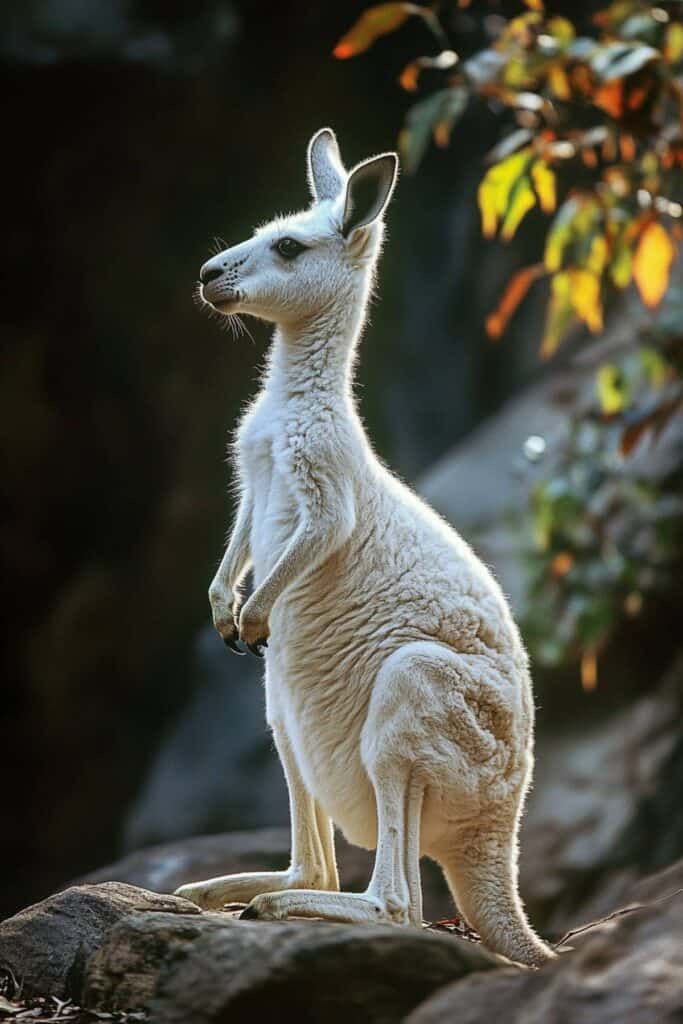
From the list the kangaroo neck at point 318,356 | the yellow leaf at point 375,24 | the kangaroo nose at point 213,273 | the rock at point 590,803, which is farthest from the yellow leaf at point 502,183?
the rock at point 590,803

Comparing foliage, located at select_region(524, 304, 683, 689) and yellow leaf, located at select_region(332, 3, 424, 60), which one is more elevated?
yellow leaf, located at select_region(332, 3, 424, 60)

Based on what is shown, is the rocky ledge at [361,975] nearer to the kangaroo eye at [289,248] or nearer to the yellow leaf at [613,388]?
the kangaroo eye at [289,248]

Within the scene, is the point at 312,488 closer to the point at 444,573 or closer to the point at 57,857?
the point at 444,573

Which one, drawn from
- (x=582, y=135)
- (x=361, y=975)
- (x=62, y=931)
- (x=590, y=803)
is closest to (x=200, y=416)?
(x=590, y=803)

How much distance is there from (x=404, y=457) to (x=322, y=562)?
6707 mm

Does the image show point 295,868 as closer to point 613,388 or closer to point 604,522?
point 613,388

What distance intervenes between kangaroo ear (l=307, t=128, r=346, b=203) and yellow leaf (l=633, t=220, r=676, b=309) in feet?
3.76

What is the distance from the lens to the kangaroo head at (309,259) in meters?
3.47

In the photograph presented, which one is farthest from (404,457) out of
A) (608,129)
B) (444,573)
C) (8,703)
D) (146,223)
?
(444,573)

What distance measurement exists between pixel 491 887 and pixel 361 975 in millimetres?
1032

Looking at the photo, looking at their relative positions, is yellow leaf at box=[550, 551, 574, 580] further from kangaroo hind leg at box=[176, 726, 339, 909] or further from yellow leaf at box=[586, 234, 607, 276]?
kangaroo hind leg at box=[176, 726, 339, 909]

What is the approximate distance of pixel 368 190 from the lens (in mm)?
3508

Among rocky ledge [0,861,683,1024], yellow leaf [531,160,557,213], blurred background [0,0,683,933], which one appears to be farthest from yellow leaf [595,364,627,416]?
rocky ledge [0,861,683,1024]

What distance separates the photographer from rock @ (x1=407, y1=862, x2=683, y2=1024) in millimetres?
1966
